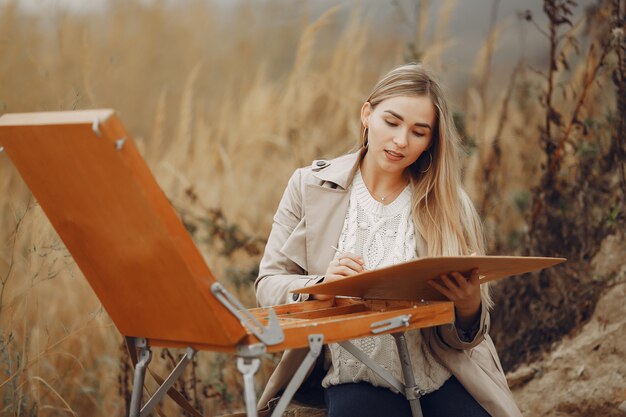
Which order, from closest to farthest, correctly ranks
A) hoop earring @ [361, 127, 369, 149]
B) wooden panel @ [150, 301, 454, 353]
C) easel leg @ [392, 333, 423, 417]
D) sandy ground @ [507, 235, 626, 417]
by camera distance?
1. wooden panel @ [150, 301, 454, 353]
2. easel leg @ [392, 333, 423, 417]
3. hoop earring @ [361, 127, 369, 149]
4. sandy ground @ [507, 235, 626, 417]

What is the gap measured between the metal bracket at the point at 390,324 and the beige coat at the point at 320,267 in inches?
18.6

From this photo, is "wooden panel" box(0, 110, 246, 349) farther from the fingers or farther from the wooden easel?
the fingers

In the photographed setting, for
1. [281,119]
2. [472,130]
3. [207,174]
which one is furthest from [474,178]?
[207,174]

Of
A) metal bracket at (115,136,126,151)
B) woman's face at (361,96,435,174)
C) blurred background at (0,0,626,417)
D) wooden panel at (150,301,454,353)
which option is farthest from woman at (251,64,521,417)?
metal bracket at (115,136,126,151)

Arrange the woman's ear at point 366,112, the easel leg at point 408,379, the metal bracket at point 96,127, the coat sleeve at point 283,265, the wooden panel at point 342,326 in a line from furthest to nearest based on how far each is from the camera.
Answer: the woman's ear at point 366,112, the coat sleeve at point 283,265, the easel leg at point 408,379, the wooden panel at point 342,326, the metal bracket at point 96,127

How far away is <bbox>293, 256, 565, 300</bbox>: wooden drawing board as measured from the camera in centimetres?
218

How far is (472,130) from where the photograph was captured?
547 centimetres

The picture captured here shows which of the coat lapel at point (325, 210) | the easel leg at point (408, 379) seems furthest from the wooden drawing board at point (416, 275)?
the coat lapel at point (325, 210)

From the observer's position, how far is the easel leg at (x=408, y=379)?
261 cm

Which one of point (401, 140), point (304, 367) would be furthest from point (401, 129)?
point (304, 367)

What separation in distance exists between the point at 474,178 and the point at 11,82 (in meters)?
2.53

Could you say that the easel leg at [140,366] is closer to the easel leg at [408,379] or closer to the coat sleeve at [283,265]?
the coat sleeve at [283,265]

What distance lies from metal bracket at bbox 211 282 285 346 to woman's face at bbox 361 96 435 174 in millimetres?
967

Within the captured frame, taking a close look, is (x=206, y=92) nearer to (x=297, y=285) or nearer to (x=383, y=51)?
(x=383, y=51)
